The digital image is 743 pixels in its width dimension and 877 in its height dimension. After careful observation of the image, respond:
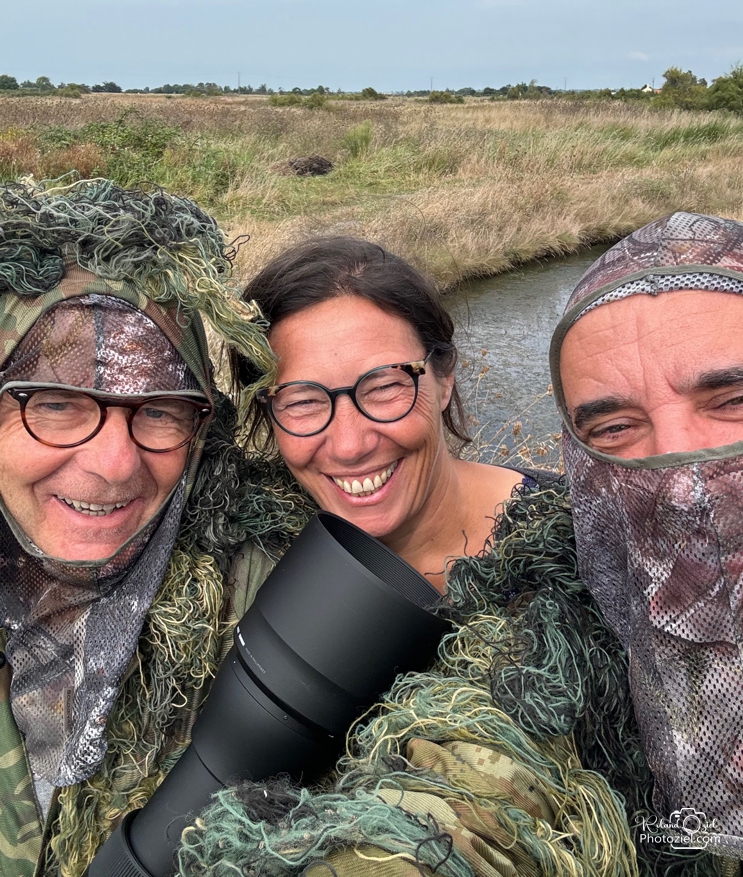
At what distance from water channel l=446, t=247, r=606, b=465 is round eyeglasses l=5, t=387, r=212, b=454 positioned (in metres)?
2.99

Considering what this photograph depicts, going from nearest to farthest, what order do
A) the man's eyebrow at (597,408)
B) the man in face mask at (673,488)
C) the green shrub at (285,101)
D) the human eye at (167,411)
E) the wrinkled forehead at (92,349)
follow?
the man in face mask at (673,488), the man's eyebrow at (597,408), the wrinkled forehead at (92,349), the human eye at (167,411), the green shrub at (285,101)

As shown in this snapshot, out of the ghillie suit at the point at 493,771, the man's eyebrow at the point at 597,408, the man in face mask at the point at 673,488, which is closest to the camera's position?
the ghillie suit at the point at 493,771

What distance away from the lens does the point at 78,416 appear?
1.52 m

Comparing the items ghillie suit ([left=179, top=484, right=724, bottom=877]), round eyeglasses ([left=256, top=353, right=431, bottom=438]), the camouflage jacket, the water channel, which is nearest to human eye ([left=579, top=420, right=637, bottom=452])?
ghillie suit ([left=179, top=484, right=724, bottom=877])

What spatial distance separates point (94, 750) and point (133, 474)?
550mm

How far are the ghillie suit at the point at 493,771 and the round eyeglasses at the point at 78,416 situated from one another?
2.21 feet

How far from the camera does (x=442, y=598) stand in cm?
155

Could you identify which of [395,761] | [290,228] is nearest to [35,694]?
[395,761]

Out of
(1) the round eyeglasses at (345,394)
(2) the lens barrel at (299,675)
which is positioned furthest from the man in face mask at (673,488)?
(1) the round eyeglasses at (345,394)

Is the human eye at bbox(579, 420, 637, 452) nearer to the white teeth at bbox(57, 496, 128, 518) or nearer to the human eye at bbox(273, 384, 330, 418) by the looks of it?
the human eye at bbox(273, 384, 330, 418)

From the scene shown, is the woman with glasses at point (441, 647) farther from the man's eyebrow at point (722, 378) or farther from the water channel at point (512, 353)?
the water channel at point (512, 353)

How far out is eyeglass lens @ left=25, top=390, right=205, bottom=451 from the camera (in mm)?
1498

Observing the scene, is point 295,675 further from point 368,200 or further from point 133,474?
point 368,200

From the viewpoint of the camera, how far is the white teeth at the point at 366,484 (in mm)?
1833
